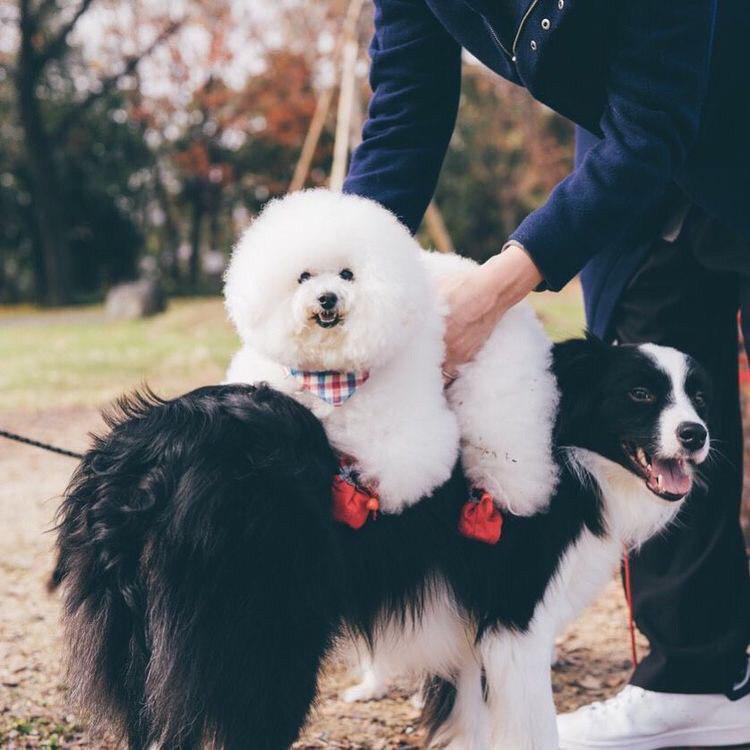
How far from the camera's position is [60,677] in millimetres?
2977

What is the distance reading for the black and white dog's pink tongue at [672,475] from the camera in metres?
2.18

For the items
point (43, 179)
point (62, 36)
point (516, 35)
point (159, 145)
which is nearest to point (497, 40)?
point (516, 35)

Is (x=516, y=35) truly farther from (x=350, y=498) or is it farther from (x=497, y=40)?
(x=350, y=498)

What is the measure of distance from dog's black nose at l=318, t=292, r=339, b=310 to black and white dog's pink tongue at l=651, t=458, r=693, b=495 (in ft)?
3.13

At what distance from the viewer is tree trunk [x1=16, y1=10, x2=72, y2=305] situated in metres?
21.3

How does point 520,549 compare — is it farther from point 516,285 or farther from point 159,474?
point 159,474

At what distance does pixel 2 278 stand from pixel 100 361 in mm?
15876

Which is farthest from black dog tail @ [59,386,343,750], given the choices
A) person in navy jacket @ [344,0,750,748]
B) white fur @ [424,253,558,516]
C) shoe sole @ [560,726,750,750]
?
shoe sole @ [560,726,750,750]

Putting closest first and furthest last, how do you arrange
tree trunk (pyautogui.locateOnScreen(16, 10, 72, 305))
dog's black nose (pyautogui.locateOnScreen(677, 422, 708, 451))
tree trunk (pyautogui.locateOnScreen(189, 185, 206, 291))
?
dog's black nose (pyautogui.locateOnScreen(677, 422, 708, 451))
tree trunk (pyautogui.locateOnScreen(16, 10, 72, 305))
tree trunk (pyautogui.locateOnScreen(189, 185, 206, 291))

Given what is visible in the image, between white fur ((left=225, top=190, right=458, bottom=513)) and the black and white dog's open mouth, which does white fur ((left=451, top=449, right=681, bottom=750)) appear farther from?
white fur ((left=225, top=190, right=458, bottom=513))

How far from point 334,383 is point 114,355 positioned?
33.4ft

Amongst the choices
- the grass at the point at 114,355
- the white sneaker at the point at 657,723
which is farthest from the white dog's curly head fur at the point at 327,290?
the grass at the point at 114,355

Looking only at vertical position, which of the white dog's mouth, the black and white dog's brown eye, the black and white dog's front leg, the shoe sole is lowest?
the shoe sole

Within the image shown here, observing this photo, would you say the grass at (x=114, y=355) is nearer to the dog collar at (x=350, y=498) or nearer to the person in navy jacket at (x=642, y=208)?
the person in navy jacket at (x=642, y=208)
